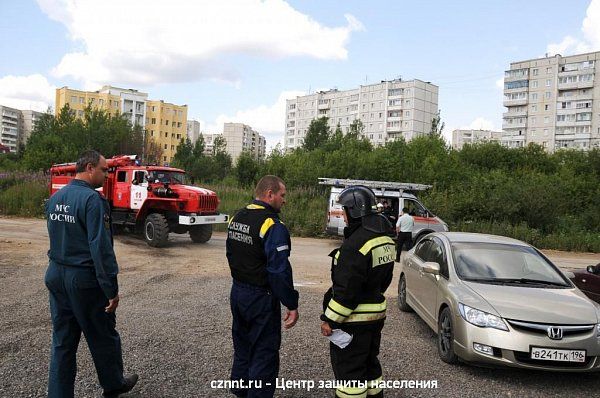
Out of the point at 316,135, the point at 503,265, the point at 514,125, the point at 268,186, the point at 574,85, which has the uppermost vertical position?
the point at 574,85

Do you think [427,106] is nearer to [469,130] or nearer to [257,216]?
[469,130]

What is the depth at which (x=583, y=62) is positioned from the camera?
256 feet

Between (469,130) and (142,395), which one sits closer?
(142,395)

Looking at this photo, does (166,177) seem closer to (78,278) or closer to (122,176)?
(122,176)

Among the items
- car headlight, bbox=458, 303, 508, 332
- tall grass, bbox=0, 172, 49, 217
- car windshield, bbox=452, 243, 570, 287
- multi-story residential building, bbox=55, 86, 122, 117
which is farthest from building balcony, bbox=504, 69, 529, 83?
car headlight, bbox=458, 303, 508, 332

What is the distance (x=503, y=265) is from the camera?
587 cm

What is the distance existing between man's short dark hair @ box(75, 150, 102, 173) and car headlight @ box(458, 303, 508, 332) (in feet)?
12.1

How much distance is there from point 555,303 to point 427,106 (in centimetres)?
9781

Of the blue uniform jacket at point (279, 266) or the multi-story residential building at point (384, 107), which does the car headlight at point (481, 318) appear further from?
the multi-story residential building at point (384, 107)

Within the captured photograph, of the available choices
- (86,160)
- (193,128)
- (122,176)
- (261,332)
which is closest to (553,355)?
(261,332)

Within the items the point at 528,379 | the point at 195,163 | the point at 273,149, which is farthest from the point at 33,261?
the point at 195,163

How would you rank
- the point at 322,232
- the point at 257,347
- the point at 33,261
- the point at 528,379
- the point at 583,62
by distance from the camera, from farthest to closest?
1. the point at 583,62
2. the point at 322,232
3. the point at 33,261
4. the point at 528,379
5. the point at 257,347

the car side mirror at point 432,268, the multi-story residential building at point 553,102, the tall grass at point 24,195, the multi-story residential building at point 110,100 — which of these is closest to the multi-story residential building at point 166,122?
the multi-story residential building at point 110,100

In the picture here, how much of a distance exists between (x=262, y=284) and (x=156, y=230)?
10971 millimetres
